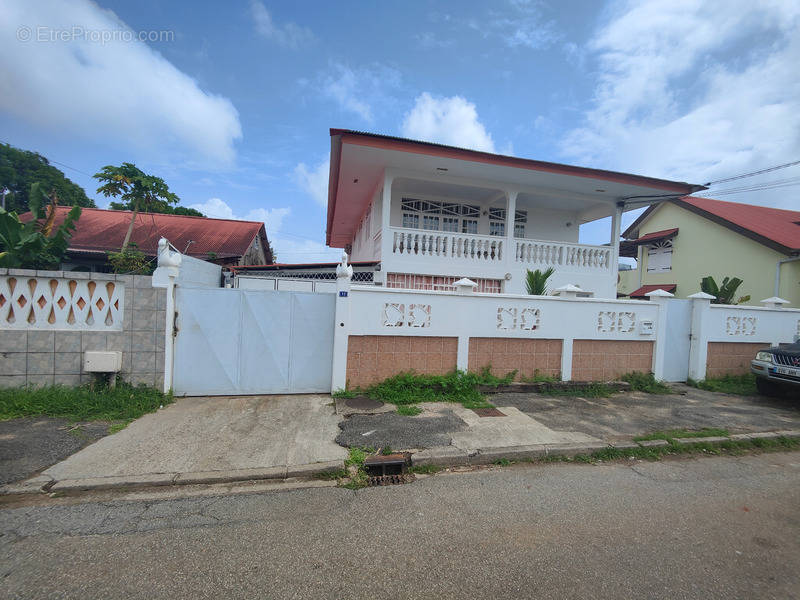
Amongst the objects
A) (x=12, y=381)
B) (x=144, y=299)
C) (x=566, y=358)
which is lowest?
(x=12, y=381)

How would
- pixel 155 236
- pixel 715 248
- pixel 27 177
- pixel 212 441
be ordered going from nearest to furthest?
pixel 212 441, pixel 715 248, pixel 155 236, pixel 27 177

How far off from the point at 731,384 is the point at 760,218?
488 inches

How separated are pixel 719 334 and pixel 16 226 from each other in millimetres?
13204

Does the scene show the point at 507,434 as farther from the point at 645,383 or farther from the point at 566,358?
the point at 645,383

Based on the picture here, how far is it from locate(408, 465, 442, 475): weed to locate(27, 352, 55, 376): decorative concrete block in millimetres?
4995

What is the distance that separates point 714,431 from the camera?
4660 millimetres

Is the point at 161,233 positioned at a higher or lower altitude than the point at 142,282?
higher

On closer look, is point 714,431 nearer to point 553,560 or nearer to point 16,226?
point 553,560

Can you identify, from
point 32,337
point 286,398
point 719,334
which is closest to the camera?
point 32,337

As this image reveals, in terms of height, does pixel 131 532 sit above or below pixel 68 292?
below

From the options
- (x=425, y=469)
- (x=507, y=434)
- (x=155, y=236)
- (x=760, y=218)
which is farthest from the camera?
(x=155, y=236)

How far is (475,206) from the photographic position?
446 inches

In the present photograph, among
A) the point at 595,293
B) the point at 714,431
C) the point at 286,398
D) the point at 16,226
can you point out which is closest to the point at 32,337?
the point at 16,226

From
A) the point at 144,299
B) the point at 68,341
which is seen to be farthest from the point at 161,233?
the point at 144,299
